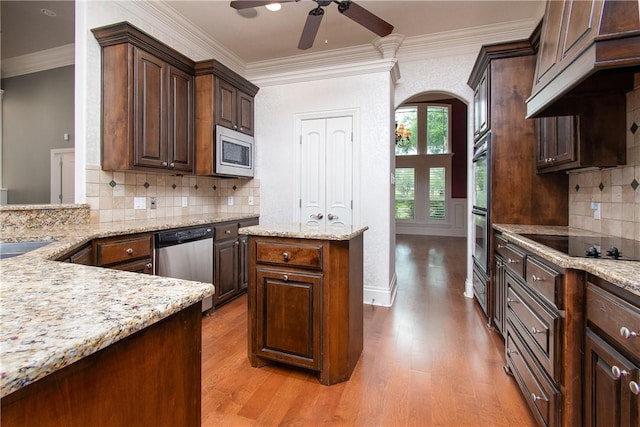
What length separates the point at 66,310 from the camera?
61cm

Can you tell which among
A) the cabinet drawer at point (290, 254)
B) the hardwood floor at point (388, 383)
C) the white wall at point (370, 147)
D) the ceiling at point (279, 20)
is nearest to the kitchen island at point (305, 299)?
the cabinet drawer at point (290, 254)

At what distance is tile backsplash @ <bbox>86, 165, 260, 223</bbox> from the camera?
2672 millimetres

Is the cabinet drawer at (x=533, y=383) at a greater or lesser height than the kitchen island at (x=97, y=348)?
lesser

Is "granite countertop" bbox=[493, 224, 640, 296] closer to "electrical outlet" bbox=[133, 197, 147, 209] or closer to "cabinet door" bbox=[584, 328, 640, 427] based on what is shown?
"cabinet door" bbox=[584, 328, 640, 427]

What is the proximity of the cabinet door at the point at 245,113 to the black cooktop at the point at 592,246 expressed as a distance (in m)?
3.13

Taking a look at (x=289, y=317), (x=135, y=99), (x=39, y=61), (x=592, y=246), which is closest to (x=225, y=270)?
(x=289, y=317)

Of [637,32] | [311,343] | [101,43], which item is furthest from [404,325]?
[101,43]

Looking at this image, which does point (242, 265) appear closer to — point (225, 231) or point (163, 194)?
point (225, 231)

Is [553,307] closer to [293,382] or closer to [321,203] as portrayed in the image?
[293,382]

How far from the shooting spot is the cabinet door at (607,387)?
943 mm

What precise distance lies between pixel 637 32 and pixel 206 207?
3.95 meters

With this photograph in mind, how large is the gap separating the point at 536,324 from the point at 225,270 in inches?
106

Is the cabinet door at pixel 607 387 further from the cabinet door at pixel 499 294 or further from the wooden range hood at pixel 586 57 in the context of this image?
the cabinet door at pixel 499 294

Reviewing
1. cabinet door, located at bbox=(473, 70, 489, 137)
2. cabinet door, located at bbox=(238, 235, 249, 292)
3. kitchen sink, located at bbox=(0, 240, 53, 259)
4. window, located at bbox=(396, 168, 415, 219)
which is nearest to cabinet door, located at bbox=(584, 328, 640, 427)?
cabinet door, located at bbox=(473, 70, 489, 137)
